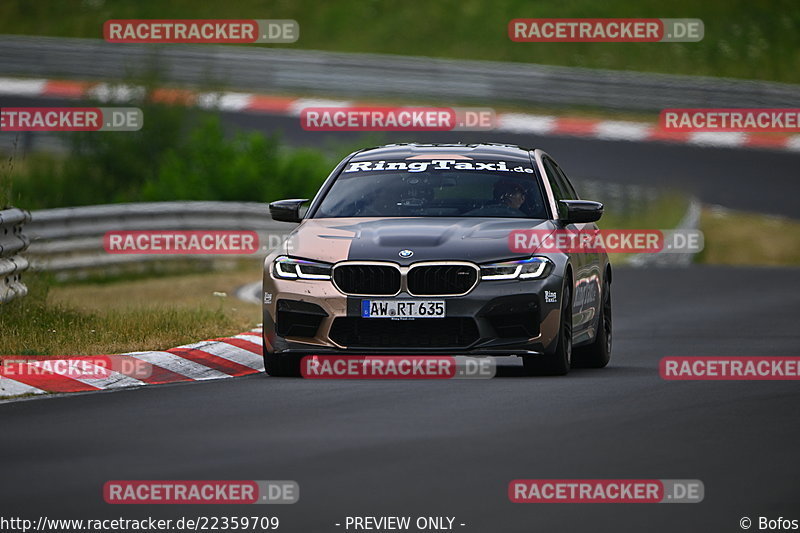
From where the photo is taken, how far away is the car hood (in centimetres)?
1161

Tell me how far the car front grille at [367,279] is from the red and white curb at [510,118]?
19.9 metres

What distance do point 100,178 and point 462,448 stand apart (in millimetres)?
22564

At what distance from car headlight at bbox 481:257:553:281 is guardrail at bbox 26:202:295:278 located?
1081 centimetres

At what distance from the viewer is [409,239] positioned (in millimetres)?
11750

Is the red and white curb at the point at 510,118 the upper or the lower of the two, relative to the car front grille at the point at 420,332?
upper

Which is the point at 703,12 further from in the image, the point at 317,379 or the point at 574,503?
the point at 574,503

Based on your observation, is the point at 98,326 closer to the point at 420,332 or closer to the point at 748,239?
the point at 420,332

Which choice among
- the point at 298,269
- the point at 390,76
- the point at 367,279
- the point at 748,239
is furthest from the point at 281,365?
the point at 390,76

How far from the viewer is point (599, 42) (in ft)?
147

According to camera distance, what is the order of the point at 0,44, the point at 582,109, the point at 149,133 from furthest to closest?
the point at 0,44 → the point at 582,109 → the point at 149,133

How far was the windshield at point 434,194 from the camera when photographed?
1257 centimetres

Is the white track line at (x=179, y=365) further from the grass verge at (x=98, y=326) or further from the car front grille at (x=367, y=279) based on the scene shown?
the car front grille at (x=367, y=279)

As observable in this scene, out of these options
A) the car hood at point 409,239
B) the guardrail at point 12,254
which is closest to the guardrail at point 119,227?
the guardrail at point 12,254

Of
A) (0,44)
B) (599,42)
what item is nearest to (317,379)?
(0,44)
